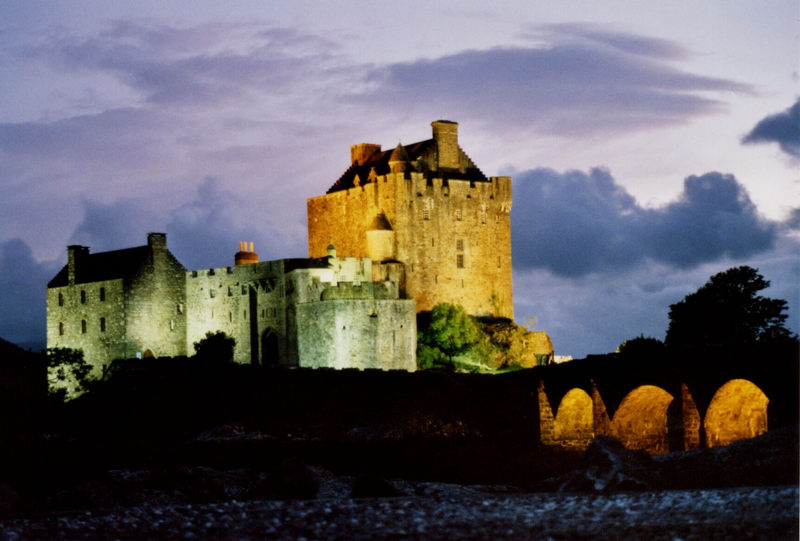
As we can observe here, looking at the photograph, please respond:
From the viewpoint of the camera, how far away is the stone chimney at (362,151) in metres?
88.8

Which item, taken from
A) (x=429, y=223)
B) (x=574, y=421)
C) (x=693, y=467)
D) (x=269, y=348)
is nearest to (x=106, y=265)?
(x=269, y=348)

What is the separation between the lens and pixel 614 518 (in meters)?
28.6

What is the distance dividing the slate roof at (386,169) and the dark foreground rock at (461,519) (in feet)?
173

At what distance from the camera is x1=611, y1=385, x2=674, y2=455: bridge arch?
2168 inches

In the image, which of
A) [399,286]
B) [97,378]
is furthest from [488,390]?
[97,378]

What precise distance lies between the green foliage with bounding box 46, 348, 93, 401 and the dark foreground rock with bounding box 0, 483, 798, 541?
44013 millimetres

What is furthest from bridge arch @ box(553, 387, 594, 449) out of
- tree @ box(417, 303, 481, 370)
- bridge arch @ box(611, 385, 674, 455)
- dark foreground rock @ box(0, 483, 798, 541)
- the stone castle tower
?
dark foreground rock @ box(0, 483, 798, 541)

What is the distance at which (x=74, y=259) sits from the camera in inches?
3100

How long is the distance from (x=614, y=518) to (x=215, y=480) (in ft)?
50.5

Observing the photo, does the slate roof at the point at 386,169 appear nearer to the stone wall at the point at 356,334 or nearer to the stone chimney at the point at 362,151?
the stone chimney at the point at 362,151

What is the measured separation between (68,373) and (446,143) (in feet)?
85.2

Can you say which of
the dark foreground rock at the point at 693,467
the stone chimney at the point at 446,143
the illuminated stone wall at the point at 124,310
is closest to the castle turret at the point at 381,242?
the stone chimney at the point at 446,143

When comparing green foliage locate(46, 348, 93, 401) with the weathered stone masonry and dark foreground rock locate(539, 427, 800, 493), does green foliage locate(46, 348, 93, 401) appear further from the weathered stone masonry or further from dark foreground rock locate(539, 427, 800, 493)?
dark foreground rock locate(539, 427, 800, 493)

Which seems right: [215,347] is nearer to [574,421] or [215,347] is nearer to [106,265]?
[106,265]
